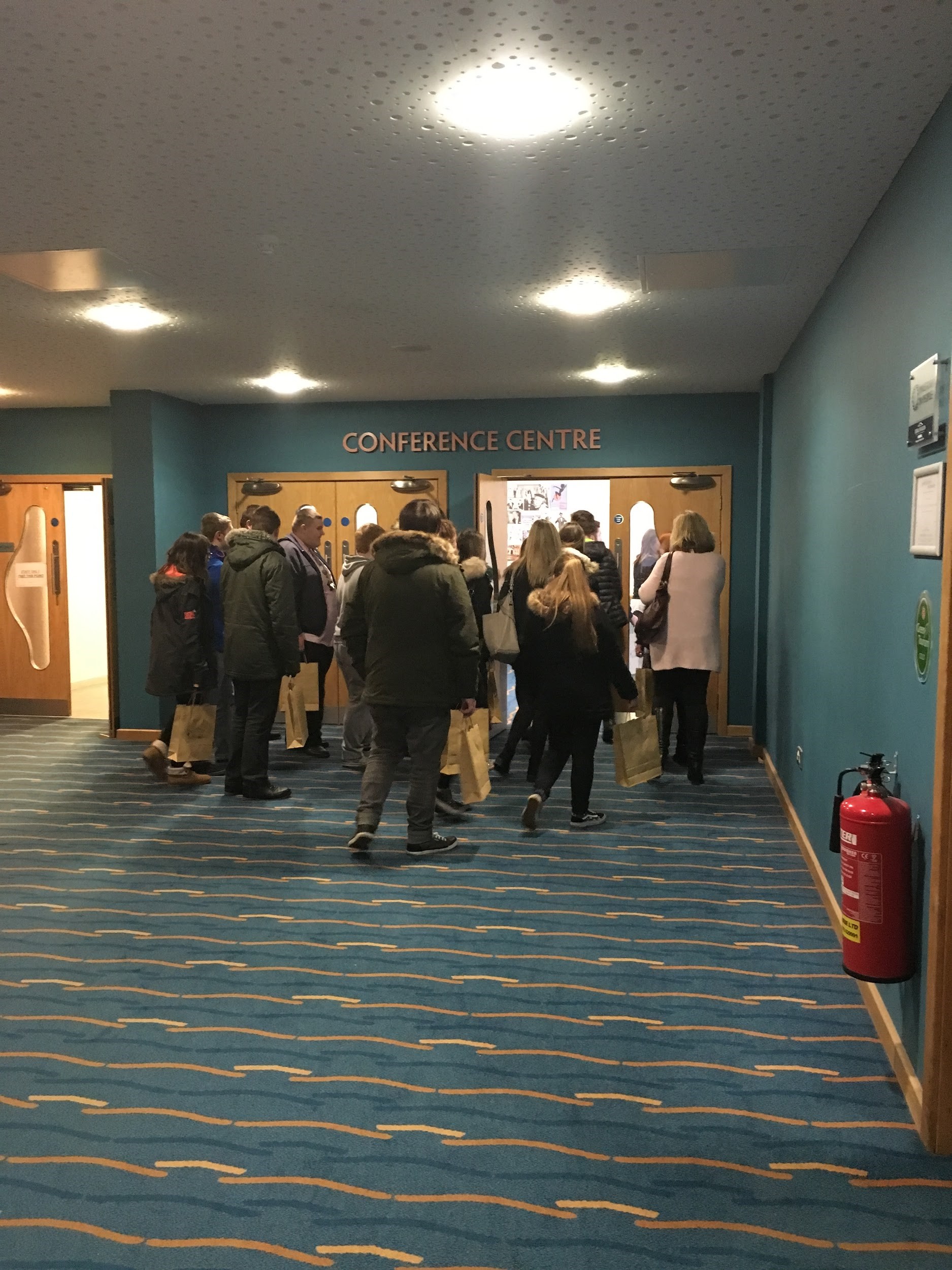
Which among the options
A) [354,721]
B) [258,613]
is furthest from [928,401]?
[354,721]

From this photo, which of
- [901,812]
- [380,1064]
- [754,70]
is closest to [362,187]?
Answer: [754,70]

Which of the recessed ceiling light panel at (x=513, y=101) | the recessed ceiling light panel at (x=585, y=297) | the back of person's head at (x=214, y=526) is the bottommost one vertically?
the back of person's head at (x=214, y=526)

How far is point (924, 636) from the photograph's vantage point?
2.61 metres

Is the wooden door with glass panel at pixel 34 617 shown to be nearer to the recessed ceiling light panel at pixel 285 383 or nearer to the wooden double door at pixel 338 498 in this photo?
the wooden double door at pixel 338 498

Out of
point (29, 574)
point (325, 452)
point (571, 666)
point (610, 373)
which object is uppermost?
point (610, 373)

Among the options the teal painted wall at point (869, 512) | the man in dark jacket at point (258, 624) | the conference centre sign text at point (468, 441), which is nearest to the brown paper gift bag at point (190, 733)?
the man in dark jacket at point (258, 624)

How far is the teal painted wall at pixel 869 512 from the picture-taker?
265 centimetres

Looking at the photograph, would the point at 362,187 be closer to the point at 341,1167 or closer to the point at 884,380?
the point at 884,380

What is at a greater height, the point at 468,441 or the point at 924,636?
the point at 468,441

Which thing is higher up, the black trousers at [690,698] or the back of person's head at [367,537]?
A: the back of person's head at [367,537]

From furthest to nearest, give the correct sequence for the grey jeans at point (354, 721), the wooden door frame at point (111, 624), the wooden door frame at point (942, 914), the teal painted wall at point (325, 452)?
1. the wooden door frame at point (111, 624)
2. the teal painted wall at point (325, 452)
3. the grey jeans at point (354, 721)
4. the wooden door frame at point (942, 914)

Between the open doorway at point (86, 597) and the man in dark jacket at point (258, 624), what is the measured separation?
14.7 ft

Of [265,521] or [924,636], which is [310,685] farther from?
[924,636]

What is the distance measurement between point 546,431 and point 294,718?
10.5 feet
